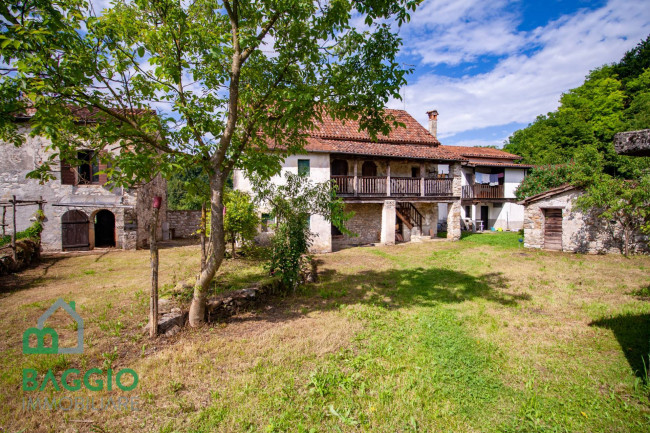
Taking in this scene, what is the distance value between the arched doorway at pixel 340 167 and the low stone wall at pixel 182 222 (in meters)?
11.1

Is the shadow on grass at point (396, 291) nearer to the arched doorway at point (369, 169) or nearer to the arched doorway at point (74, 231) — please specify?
the arched doorway at point (369, 169)

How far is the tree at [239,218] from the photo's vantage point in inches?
428

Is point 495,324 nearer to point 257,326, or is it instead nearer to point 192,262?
point 257,326

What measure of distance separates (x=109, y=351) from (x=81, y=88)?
3908 millimetres

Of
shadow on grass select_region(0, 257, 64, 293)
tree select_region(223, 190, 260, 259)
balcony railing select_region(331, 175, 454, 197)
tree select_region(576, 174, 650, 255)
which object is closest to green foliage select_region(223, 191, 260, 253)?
tree select_region(223, 190, 260, 259)

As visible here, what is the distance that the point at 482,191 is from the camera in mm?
22516

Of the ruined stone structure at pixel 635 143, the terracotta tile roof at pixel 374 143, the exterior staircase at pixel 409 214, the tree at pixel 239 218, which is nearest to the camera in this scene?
the ruined stone structure at pixel 635 143

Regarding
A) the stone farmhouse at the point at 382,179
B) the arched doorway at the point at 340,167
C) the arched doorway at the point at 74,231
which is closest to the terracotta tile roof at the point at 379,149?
the stone farmhouse at the point at 382,179

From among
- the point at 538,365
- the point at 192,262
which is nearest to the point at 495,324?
the point at 538,365

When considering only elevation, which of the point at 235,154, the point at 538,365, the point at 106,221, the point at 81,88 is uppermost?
the point at 81,88

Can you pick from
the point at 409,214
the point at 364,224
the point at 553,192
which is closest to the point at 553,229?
the point at 553,192

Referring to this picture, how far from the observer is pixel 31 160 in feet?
43.2

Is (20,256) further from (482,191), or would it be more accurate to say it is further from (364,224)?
(482,191)

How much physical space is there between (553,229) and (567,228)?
1.84 ft
